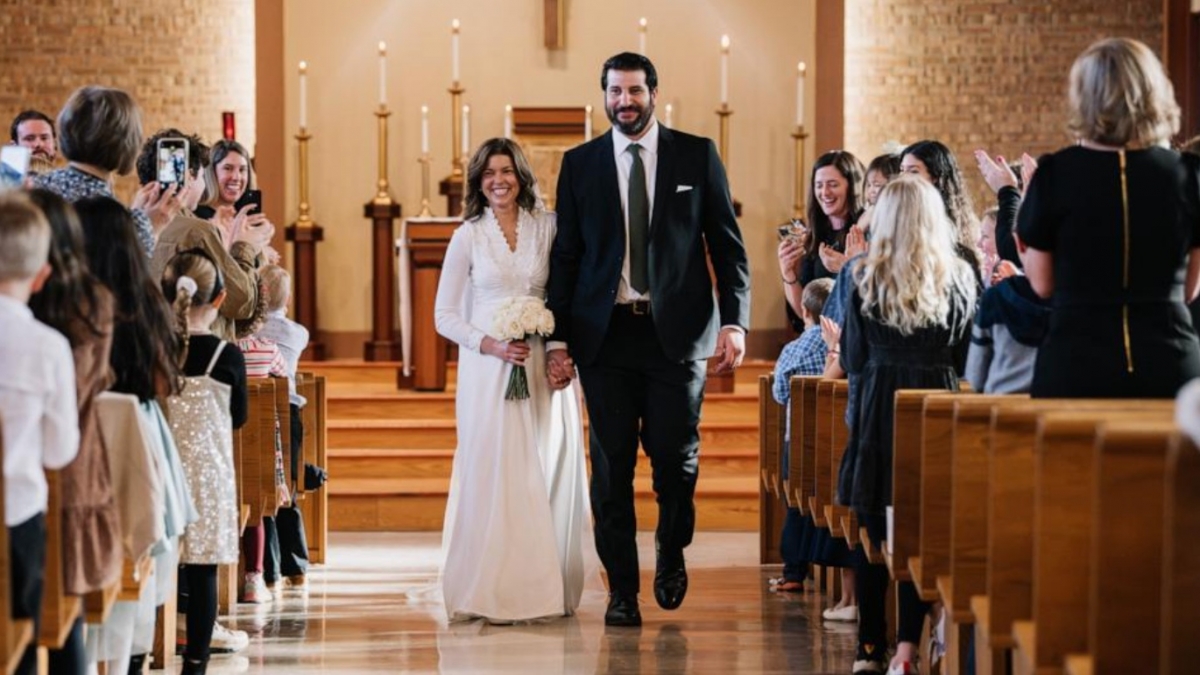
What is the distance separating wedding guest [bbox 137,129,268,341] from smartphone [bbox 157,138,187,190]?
39mm

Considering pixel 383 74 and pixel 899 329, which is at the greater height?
pixel 383 74

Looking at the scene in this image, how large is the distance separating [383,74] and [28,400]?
804 centimetres

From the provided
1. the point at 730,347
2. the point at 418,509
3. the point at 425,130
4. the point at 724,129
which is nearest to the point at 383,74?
the point at 425,130

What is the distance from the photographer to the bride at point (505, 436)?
5.89 metres

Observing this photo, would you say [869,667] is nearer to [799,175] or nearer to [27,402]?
[27,402]

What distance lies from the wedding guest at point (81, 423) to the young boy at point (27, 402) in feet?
0.75

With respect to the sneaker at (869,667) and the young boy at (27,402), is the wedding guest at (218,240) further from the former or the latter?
the sneaker at (869,667)

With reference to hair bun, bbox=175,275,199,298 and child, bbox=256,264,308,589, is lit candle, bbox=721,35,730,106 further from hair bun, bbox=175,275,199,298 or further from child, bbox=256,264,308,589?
hair bun, bbox=175,275,199,298

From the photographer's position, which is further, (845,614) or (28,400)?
(845,614)

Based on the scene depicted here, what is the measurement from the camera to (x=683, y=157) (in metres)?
5.79

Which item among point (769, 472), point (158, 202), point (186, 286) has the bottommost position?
point (769, 472)

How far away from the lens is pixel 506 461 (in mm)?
5922

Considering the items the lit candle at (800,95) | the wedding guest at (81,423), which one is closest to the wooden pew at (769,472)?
the wedding guest at (81,423)

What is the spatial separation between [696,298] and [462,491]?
Result: 100 cm
